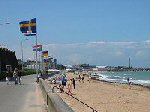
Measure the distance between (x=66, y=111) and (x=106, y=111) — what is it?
15242mm

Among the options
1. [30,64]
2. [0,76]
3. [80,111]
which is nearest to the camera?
[80,111]

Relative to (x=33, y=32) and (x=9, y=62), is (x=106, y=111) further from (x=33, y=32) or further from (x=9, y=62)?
(x=9, y=62)

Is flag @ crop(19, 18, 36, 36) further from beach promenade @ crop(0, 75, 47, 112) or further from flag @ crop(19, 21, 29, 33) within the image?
beach promenade @ crop(0, 75, 47, 112)

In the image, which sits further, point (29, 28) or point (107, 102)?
point (29, 28)

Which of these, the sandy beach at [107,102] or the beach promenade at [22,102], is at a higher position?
the beach promenade at [22,102]

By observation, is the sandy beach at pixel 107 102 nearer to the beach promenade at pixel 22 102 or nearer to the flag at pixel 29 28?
the beach promenade at pixel 22 102

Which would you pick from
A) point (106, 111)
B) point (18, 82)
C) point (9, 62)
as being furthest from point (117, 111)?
point (9, 62)

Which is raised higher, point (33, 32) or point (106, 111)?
point (33, 32)

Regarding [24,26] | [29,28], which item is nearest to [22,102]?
[29,28]

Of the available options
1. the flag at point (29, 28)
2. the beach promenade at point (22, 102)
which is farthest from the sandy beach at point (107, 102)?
the flag at point (29, 28)

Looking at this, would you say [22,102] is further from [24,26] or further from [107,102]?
[24,26]

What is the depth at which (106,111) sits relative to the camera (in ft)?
79.3

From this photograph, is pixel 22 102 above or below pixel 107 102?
above

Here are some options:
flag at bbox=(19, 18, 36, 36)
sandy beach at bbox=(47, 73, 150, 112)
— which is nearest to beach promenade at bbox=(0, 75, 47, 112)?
sandy beach at bbox=(47, 73, 150, 112)
